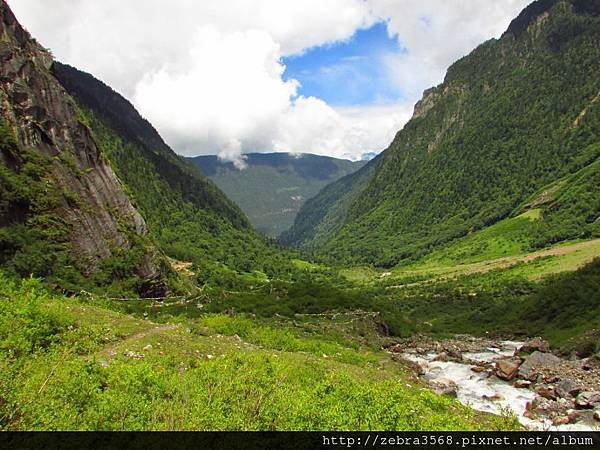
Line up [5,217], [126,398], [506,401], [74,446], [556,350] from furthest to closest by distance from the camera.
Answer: [556,350] → [5,217] → [506,401] → [126,398] → [74,446]

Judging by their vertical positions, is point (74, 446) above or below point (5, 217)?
below

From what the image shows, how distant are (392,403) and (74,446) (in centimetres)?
961

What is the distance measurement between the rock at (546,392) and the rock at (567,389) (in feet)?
1.32

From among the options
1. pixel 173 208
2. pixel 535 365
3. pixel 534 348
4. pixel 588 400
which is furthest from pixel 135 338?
pixel 173 208

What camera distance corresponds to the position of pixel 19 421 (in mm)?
10477

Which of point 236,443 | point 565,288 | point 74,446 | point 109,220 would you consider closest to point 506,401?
point 236,443

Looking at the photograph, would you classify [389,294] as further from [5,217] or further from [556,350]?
[5,217]

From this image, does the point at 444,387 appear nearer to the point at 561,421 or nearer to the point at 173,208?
the point at 561,421

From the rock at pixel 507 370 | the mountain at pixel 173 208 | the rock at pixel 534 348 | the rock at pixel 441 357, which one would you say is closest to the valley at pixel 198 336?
the rock at pixel 507 370

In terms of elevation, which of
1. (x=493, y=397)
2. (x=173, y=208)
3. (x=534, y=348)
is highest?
(x=173, y=208)

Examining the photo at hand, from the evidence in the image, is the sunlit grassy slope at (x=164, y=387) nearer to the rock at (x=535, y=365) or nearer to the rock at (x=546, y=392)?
the rock at (x=546, y=392)

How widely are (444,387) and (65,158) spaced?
171 feet

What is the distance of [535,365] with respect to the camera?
3662cm

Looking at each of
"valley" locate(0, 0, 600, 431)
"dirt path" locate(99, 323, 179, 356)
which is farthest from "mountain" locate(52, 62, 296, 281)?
"dirt path" locate(99, 323, 179, 356)
